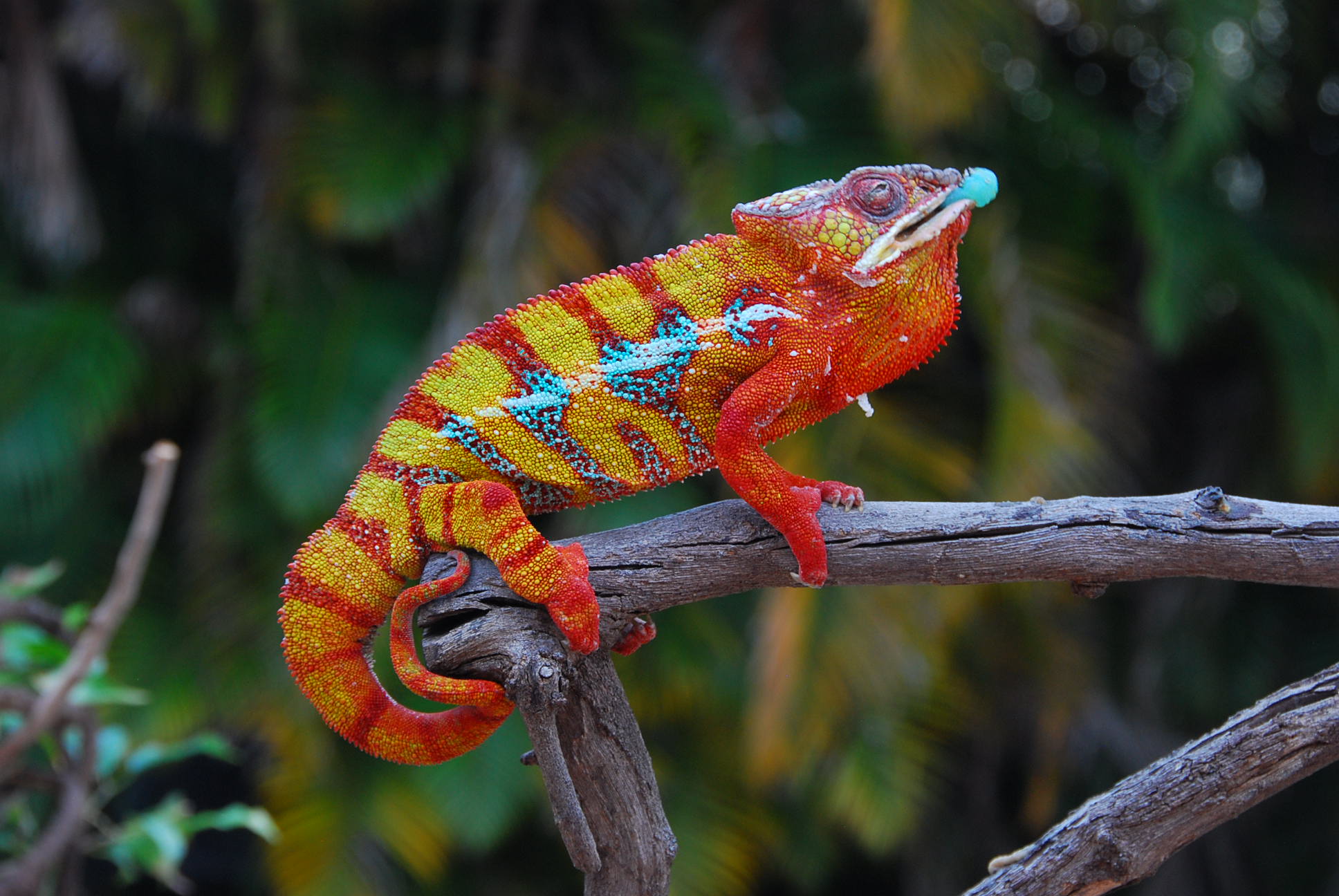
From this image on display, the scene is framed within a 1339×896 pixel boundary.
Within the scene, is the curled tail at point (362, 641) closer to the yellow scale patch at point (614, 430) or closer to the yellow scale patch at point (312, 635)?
the yellow scale patch at point (312, 635)

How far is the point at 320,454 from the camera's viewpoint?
425 cm

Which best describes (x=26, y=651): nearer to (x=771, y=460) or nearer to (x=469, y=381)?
(x=469, y=381)

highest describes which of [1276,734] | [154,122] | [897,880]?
[1276,734]

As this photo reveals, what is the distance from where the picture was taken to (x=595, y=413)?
188cm

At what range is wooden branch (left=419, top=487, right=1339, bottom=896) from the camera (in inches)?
74.5

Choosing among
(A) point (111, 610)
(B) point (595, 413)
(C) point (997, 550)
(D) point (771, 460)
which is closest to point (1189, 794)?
(C) point (997, 550)

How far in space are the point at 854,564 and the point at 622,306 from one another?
59cm

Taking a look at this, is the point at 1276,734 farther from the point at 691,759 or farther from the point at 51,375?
the point at 51,375

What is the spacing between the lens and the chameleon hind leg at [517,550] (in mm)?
1800

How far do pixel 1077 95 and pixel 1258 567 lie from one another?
3936 mm

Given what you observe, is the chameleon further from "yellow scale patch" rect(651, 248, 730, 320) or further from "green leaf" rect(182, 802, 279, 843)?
"green leaf" rect(182, 802, 279, 843)

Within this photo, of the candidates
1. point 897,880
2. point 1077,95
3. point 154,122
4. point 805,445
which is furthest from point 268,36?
point 897,880

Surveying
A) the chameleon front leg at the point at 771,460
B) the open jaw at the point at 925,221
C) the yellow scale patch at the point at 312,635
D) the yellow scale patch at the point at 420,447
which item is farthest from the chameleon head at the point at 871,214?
the yellow scale patch at the point at 312,635

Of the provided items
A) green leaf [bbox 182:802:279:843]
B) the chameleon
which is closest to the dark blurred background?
green leaf [bbox 182:802:279:843]
